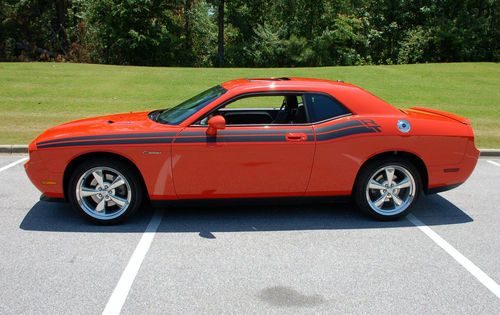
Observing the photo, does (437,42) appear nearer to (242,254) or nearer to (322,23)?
(322,23)

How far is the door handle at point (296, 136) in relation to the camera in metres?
5.09

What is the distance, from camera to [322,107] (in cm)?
530

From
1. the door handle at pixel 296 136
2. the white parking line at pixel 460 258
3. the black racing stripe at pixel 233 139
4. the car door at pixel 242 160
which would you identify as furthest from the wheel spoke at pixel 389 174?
the black racing stripe at pixel 233 139

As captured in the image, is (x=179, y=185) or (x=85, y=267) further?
(x=179, y=185)

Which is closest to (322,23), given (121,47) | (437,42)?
(437,42)

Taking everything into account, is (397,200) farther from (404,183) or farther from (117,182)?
(117,182)

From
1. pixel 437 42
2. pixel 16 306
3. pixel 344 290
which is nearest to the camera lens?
pixel 16 306

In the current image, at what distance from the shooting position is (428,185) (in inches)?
215

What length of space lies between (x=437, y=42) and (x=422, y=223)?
2954 centimetres

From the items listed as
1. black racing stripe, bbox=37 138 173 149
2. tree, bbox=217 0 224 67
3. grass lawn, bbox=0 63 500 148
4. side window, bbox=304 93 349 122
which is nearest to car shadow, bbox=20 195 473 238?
black racing stripe, bbox=37 138 173 149

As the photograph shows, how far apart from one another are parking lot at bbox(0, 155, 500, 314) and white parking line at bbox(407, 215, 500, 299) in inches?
0.6

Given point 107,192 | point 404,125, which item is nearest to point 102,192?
point 107,192

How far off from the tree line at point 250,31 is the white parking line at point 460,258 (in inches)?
1092

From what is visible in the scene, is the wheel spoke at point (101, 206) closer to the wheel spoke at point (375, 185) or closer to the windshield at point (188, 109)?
the windshield at point (188, 109)
